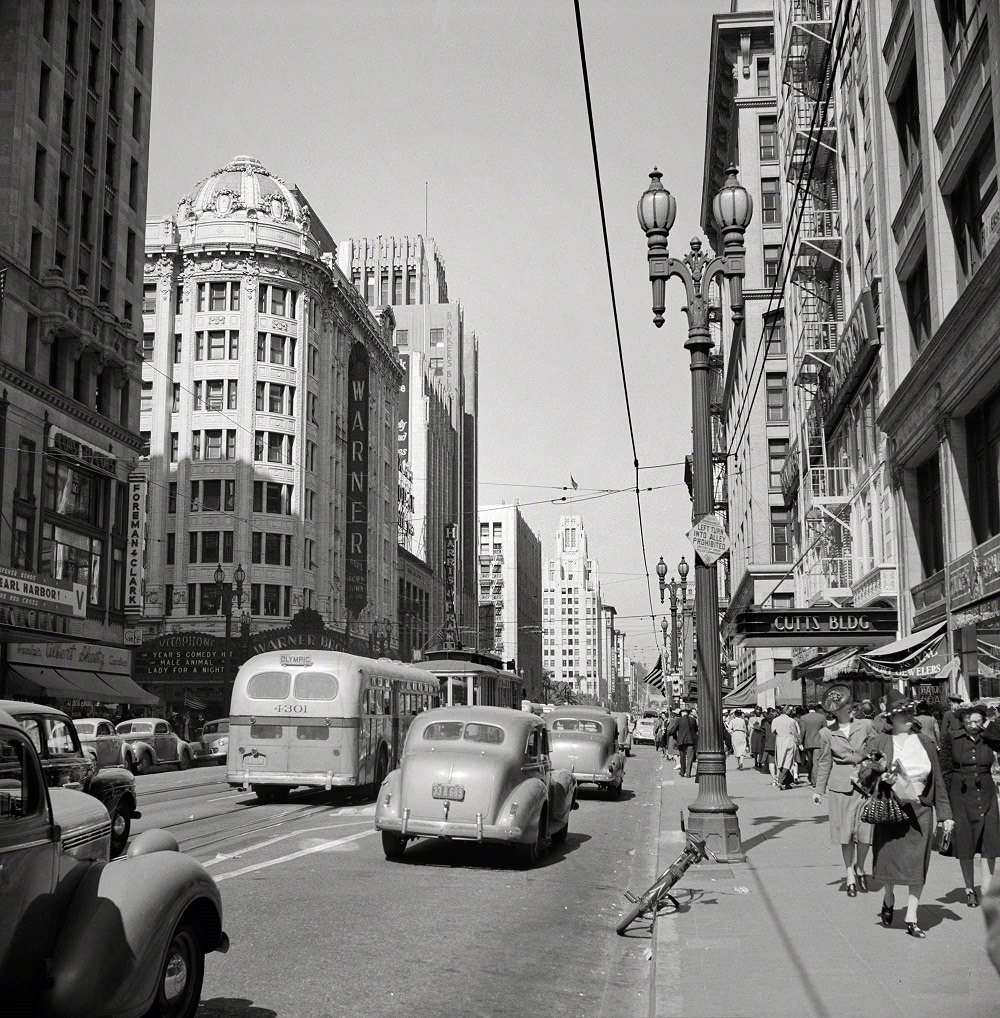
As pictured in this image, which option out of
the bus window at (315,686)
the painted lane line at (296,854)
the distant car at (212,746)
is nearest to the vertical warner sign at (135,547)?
the distant car at (212,746)

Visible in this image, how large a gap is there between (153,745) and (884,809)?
2855 cm

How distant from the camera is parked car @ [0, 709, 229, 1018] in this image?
5430mm

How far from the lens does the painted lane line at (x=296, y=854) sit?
1252 centimetres

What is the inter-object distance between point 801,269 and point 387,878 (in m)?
35.4

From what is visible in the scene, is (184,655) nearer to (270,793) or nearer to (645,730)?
(645,730)

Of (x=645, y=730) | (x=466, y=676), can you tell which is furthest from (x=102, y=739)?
(x=645, y=730)

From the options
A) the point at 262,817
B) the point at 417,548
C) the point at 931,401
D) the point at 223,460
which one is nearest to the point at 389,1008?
the point at 262,817

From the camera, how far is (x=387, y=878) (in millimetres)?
12555

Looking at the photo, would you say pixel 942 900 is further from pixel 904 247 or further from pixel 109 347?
pixel 109 347

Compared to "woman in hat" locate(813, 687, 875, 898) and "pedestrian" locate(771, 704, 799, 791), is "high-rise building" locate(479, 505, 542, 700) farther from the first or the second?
"woman in hat" locate(813, 687, 875, 898)

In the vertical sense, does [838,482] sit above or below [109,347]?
below

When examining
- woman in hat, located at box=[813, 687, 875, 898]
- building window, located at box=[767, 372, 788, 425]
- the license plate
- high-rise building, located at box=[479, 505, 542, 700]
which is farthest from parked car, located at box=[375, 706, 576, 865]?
high-rise building, located at box=[479, 505, 542, 700]

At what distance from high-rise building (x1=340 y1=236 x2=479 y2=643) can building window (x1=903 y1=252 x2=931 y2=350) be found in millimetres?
81145

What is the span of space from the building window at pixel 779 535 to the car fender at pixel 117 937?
2199 inches
